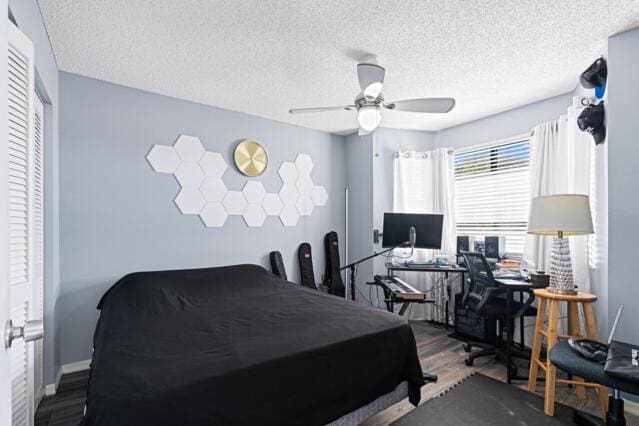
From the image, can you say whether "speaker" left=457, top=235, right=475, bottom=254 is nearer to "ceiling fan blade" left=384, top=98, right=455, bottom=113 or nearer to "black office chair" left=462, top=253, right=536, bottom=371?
"black office chair" left=462, top=253, right=536, bottom=371

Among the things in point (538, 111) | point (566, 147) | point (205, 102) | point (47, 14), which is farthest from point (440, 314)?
point (47, 14)

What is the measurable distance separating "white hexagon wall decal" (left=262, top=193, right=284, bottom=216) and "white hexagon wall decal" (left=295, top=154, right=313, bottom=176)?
50cm

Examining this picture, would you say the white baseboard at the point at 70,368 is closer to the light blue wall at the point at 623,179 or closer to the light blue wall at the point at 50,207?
the light blue wall at the point at 50,207

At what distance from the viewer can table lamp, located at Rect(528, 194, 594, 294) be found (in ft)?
7.16

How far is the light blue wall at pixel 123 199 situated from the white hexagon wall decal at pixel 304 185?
51 cm

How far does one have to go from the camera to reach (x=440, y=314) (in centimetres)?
403

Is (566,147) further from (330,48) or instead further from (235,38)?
(235,38)

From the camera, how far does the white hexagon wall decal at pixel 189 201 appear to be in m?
3.18

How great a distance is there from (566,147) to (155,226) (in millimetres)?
3911

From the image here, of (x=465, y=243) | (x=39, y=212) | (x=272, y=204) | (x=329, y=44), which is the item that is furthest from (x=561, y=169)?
(x=39, y=212)

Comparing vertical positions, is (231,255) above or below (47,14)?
below

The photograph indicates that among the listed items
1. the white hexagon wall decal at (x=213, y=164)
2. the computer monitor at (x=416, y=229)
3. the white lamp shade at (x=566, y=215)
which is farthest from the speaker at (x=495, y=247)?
the white hexagon wall decal at (x=213, y=164)

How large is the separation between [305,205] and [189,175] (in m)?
1.49

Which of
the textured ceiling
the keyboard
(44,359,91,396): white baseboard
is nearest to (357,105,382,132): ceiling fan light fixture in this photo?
the textured ceiling
